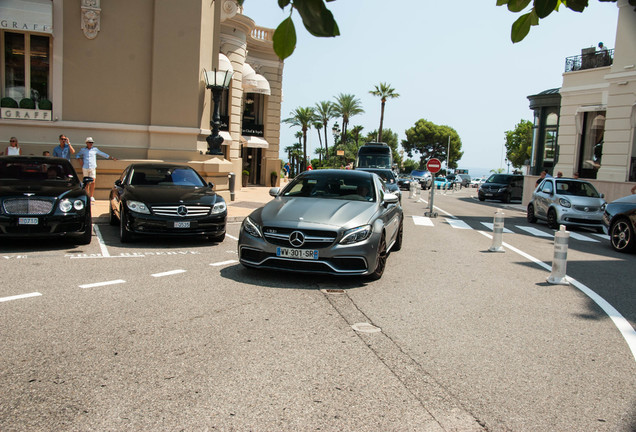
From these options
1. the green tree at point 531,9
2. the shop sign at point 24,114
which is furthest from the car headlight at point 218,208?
the shop sign at point 24,114

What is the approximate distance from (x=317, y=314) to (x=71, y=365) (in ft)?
8.31

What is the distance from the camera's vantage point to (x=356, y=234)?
24.2ft

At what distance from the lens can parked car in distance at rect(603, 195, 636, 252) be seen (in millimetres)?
12594

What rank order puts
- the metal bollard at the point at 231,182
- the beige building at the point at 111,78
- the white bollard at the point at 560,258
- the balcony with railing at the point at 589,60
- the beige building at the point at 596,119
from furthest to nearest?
the balcony with railing at the point at 589,60
the beige building at the point at 596,119
the metal bollard at the point at 231,182
the beige building at the point at 111,78
the white bollard at the point at 560,258

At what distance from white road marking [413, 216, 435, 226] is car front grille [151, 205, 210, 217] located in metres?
8.83

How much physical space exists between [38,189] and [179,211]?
237 cm

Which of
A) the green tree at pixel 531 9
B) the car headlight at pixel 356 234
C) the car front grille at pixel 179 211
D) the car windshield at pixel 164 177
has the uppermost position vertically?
the green tree at pixel 531 9

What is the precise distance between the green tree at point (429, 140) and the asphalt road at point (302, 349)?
106 meters

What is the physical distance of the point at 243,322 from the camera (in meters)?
5.57

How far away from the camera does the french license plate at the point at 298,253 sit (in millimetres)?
7211

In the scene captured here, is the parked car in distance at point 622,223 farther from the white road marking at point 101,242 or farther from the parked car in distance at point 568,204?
the white road marking at point 101,242

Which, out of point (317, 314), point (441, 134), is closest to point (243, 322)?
point (317, 314)

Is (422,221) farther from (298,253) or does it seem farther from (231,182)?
(298,253)

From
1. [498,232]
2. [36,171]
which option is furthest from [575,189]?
[36,171]
